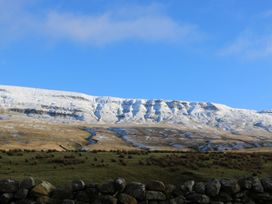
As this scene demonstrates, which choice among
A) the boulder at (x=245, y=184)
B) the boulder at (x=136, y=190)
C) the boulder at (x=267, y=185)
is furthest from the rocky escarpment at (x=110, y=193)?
the boulder at (x=267, y=185)

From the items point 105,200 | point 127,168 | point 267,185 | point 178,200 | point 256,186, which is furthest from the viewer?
point 127,168

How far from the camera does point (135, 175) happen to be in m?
32.1

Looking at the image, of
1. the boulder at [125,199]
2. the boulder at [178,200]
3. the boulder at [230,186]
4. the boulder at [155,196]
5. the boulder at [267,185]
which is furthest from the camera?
the boulder at [267,185]

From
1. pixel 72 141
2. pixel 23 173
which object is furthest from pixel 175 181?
pixel 72 141

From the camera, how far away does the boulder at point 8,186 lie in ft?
76.2

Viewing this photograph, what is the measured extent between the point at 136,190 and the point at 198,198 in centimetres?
305

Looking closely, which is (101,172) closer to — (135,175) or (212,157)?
(135,175)

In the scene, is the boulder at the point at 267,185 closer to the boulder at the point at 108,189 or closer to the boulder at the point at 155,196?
the boulder at the point at 155,196

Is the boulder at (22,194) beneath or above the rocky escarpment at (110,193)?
beneath

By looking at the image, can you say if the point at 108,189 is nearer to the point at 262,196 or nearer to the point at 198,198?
the point at 198,198

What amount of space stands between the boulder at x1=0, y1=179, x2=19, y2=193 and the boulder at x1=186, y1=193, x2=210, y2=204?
8.12 m

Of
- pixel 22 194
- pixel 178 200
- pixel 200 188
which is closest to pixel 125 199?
pixel 178 200

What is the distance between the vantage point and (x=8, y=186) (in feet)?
76.4

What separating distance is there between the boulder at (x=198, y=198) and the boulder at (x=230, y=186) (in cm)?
118
